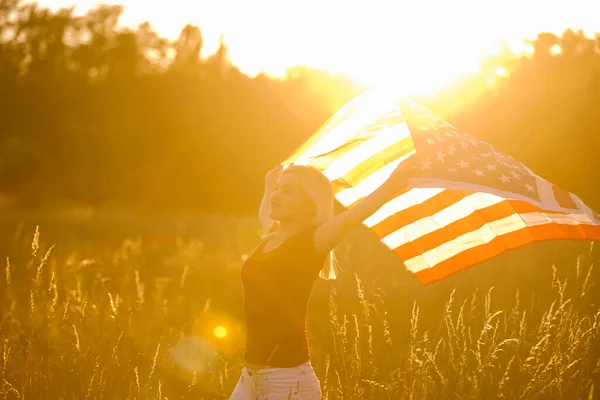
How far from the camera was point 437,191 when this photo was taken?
558 cm

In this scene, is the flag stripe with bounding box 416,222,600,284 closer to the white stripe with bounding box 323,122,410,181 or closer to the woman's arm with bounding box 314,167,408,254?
the white stripe with bounding box 323,122,410,181

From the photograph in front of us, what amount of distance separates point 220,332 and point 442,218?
2921 mm

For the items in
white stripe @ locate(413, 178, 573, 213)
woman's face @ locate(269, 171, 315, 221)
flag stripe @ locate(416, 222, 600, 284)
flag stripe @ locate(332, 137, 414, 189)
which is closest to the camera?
woman's face @ locate(269, 171, 315, 221)

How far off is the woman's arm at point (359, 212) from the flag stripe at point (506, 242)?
65.3 inches

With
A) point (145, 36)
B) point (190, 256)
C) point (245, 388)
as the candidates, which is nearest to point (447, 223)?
point (245, 388)

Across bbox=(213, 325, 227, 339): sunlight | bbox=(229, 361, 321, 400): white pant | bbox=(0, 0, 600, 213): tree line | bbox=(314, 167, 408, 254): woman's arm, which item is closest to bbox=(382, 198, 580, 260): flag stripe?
bbox=(314, 167, 408, 254): woman's arm

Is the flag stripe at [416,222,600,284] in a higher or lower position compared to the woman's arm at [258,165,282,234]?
lower

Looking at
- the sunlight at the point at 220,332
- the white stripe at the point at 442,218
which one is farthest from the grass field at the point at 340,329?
the white stripe at the point at 442,218

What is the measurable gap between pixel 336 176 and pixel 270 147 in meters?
26.4

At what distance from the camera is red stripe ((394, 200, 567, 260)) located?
17.1 feet

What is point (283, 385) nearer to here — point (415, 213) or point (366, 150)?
point (366, 150)

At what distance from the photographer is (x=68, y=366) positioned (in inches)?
202

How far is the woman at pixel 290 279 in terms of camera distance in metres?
3.81

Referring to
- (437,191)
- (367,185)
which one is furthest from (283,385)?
(437,191)
